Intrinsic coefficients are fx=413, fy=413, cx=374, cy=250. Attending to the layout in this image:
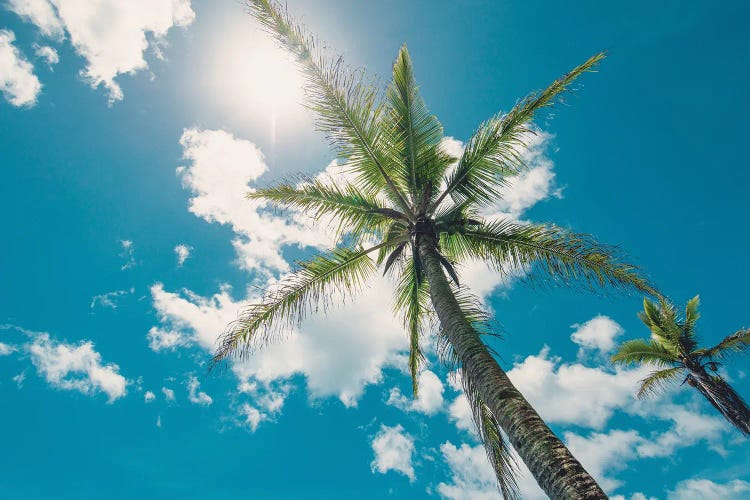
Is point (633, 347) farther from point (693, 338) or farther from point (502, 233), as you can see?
point (502, 233)

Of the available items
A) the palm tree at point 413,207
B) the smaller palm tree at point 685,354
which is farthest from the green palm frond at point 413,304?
the smaller palm tree at point 685,354

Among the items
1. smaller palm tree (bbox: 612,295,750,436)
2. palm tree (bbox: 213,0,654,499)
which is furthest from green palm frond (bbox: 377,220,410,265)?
smaller palm tree (bbox: 612,295,750,436)

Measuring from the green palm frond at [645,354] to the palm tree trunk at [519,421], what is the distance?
14.0 meters

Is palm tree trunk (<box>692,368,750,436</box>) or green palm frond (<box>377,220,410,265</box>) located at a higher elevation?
green palm frond (<box>377,220,410,265</box>)

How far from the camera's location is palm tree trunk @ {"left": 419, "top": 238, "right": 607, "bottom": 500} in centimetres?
324

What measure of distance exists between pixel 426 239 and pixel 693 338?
1404 cm

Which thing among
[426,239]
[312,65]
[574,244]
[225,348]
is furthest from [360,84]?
[225,348]

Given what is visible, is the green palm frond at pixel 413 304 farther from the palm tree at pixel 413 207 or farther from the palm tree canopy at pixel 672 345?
the palm tree canopy at pixel 672 345

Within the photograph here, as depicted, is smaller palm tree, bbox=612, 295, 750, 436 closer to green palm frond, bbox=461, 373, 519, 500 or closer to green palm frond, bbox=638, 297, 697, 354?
green palm frond, bbox=638, 297, 697, 354

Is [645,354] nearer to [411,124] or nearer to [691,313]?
[691,313]

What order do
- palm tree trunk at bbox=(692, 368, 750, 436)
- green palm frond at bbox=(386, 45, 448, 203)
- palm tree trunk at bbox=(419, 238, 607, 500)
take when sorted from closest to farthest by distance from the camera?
palm tree trunk at bbox=(419, 238, 607, 500), green palm frond at bbox=(386, 45, 448, 203), palm tree trunk at bbox=(692, 368, 750, 436)

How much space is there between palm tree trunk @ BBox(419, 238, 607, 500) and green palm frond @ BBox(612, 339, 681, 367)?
45.9 feet

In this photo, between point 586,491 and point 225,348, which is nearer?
point 586,491

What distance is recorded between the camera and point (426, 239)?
24.0 feet
